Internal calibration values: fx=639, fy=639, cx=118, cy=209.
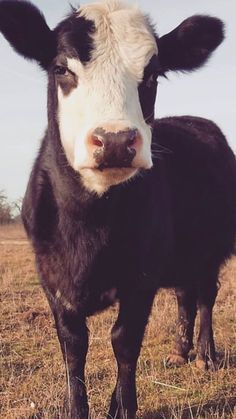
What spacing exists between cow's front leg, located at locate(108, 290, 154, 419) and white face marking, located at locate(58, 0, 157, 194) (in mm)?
977

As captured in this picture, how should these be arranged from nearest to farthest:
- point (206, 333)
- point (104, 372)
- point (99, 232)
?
point (99, 232)
point (104, 372)
point (206, 333)

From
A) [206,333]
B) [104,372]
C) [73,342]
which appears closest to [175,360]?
[206,333]

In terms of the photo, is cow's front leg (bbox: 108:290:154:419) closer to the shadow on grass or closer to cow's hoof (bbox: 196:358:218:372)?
the shadow on grass

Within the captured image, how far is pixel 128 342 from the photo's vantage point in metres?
4.73

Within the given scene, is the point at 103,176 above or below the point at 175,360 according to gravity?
above

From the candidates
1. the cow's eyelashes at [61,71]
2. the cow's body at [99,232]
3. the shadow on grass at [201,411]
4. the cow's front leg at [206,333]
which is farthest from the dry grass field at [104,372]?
the cow's eyelashes at [61,71]

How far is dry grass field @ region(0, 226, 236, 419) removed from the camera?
4.96 meters

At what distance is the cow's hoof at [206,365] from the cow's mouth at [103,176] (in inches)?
107

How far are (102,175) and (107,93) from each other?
0.49m

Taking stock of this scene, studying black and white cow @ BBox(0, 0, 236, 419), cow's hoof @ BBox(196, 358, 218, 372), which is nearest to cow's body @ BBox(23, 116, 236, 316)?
black and white cow @ BBox(0, 0, 236, 419)

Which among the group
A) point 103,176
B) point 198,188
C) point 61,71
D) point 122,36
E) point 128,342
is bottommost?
point 128,342

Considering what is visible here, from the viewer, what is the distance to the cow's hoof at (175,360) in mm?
6396

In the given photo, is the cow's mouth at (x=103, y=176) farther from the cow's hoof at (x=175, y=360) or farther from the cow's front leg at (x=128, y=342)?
the cow's hoof at (x=175, y=360)

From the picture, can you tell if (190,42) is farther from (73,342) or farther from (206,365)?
(206,365)
